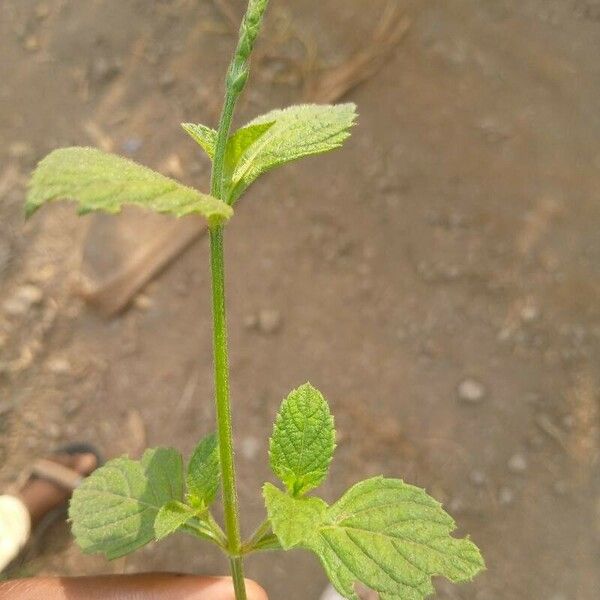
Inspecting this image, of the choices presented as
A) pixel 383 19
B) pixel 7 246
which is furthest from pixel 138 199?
pixel 383 19

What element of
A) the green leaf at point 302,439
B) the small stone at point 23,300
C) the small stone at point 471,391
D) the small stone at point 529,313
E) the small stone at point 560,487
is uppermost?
the green leaf at point 302,439

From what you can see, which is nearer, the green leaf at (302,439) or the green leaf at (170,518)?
the green leaf at (170,518)

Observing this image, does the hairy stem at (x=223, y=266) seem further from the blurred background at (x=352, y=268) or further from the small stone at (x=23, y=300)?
the small stone at (x=23, y=300)

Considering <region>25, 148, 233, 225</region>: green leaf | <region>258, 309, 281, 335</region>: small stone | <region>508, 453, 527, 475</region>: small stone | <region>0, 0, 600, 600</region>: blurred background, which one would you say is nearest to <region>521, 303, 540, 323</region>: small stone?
<region>0, 0, 600, 600</region>: blurred background

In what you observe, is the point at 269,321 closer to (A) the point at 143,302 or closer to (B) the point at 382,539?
(A) the point at 143,302

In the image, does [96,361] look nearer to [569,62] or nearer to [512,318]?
[512,318]

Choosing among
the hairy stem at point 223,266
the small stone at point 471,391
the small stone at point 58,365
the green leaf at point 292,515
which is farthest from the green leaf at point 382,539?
the small stone at point 58,365
